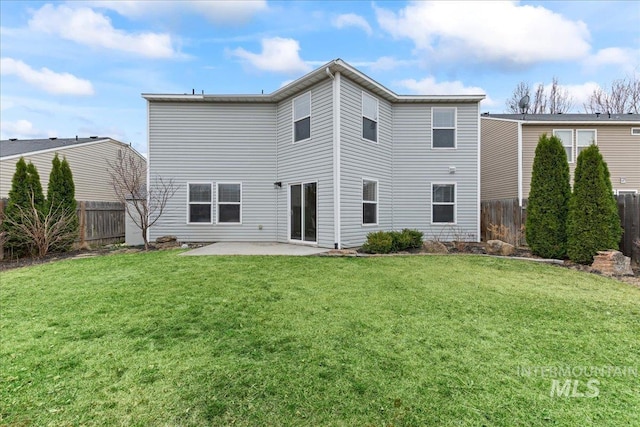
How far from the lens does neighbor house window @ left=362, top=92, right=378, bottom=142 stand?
943cm

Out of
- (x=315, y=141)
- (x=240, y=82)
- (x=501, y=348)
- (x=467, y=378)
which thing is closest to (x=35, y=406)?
(x=467, y=378)

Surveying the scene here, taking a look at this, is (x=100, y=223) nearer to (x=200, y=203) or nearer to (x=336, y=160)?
(x=200, y=203)

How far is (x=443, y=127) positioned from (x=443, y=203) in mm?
2650

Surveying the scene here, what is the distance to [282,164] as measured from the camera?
10219mm

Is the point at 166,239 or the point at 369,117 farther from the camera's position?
the point at 166,239

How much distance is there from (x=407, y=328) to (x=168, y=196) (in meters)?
9.45

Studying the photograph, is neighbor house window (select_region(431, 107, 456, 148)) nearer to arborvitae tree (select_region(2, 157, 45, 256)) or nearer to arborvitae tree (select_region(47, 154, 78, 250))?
arborvitae tree (select_region(47, 154, 78, 250))

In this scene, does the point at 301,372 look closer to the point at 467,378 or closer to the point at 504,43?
the point at 467,378


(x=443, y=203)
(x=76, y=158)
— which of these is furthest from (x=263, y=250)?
(x=76, y=158)

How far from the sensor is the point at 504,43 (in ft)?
52.7

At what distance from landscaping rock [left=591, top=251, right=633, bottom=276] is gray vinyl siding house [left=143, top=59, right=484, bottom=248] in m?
4.42

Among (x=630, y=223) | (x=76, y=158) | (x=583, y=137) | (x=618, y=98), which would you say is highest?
(x=618, y=98)

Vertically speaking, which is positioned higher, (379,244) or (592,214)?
(592,214)

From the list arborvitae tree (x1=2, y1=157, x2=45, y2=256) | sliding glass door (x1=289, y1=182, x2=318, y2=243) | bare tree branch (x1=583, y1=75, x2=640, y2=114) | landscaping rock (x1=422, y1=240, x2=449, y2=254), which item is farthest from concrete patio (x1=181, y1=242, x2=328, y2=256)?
bare tree branch (x1=583, y1=75, x2=640, y2=114)
